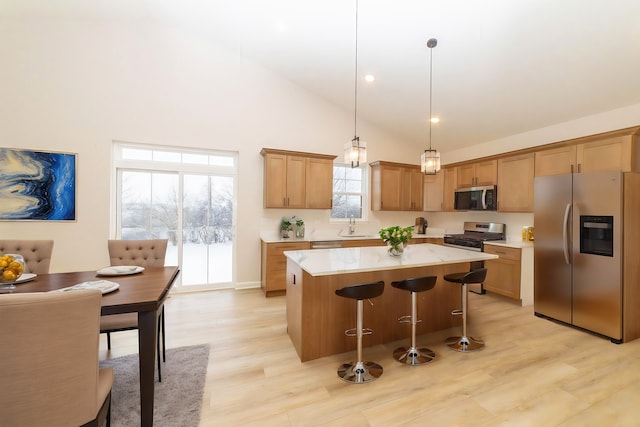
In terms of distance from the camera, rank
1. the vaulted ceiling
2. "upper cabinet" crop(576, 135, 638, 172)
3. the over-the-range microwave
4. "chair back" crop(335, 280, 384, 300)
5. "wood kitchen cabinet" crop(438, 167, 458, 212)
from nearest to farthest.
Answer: "chair back" crop(335, 280, 384, 300) → the vaulted ceiling → "upper cabinet" crop(576, 135, 638, 172) → the over-the-range microwave → "wood kitchen cabinet" crop(438, 167, 458, 212)

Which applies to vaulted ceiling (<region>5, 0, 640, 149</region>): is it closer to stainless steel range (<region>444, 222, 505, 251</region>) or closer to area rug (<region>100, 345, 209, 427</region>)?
stainless steel range (<region>444, 222, 505, 251</region>)

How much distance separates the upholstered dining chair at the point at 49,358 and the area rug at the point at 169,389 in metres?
0.62

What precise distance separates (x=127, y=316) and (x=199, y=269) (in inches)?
94.9

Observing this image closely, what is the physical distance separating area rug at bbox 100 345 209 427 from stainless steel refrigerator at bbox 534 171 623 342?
3.95 meters

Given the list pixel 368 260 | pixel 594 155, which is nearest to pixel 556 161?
pixel 594 155

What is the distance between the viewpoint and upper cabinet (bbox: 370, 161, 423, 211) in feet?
17.4

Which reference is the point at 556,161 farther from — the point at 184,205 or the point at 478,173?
the point at 184,205

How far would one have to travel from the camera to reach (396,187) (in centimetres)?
541

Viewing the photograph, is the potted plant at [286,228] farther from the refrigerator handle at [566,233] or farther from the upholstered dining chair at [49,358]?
the refrigerator handle at [566,233]

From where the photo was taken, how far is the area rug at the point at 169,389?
5.71 feet

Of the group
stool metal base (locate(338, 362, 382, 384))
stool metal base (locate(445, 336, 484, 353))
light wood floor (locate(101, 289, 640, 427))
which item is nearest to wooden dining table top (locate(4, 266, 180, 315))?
light wood floor (locate(101, 289, 640, 427))

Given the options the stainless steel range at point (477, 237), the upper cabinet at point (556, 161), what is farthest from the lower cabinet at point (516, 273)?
the upper cabinet at point (556, 161)

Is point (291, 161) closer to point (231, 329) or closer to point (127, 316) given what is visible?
point (231, 329)

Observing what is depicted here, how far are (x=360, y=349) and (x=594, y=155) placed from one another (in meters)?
3.73
